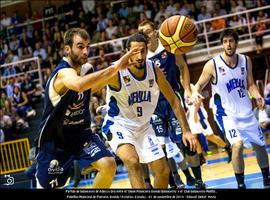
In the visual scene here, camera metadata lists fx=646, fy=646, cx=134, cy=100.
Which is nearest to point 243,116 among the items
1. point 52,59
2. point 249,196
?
point 249,196

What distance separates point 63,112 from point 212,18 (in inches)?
535

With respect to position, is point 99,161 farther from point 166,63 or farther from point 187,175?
point 187,175

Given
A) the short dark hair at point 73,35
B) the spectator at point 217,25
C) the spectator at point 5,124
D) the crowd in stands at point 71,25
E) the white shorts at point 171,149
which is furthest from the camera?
the crowd in stands at point 71,25

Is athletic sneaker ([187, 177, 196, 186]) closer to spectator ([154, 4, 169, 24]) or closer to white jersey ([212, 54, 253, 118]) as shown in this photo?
white jersey ([212, 54, 253, 118])

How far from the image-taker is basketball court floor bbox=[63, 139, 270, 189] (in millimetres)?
9485

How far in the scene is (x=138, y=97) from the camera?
7703mm

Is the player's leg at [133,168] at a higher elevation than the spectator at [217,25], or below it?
below

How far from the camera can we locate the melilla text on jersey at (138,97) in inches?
302

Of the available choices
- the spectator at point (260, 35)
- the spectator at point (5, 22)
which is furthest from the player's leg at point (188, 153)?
the spectator at point (5, 22)

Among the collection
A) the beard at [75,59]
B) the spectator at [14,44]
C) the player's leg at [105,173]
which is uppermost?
the beard at [75,59]

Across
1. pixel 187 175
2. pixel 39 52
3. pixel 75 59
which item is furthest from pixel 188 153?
pixel 39 52

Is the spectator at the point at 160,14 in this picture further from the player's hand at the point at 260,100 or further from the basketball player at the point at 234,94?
the player's hand at the point at 260,100

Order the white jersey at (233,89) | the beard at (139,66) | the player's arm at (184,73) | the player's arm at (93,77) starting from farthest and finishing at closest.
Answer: the player's arm at (184,73)
the white jersey at (233,89)
the beard at (139,66)
the player's arm at (93,77)

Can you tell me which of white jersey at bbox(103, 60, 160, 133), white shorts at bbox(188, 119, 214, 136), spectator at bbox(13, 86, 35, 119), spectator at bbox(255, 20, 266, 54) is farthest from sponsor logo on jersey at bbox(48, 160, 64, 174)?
spectator at bbox(13, 86, 35, 119)
